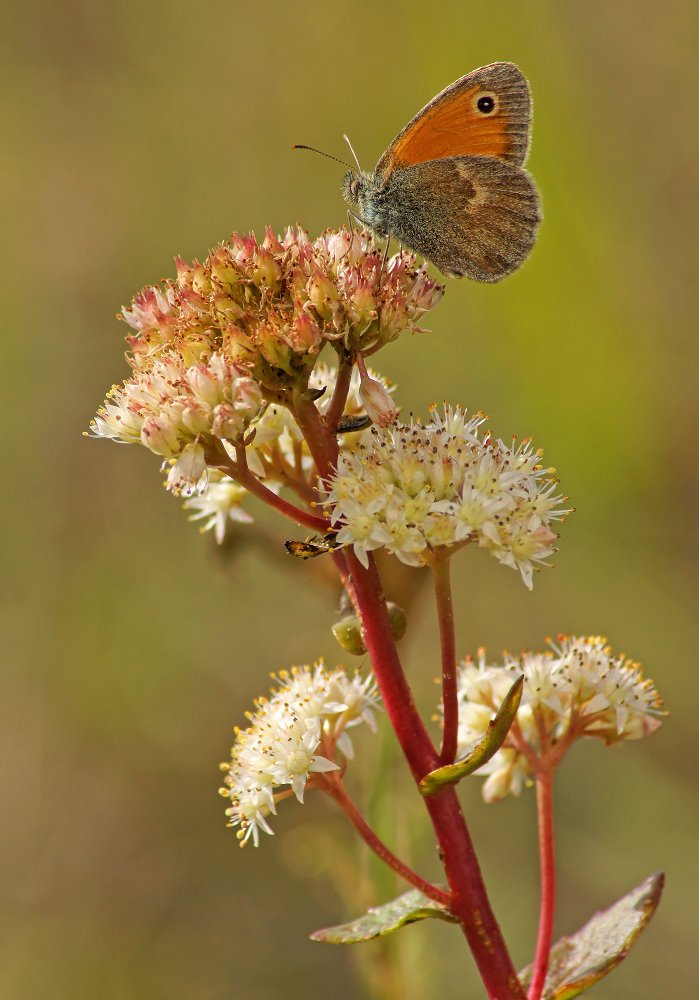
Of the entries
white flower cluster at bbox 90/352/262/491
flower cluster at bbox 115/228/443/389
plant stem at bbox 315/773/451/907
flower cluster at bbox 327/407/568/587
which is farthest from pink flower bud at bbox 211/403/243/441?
plant stem at bbox 315/773/451/907

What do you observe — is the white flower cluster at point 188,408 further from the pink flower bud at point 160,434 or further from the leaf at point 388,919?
the leaf at point 388,919

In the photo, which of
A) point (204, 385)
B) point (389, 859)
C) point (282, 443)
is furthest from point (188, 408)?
point (389, 859)

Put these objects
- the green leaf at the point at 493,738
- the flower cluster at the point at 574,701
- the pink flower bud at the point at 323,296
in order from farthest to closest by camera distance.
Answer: the flower cluster at the point at 574,701
the pink flower bud at the point at 323,296
the green leaf at the point at 493,738

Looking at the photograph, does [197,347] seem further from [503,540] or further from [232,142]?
[232,142]

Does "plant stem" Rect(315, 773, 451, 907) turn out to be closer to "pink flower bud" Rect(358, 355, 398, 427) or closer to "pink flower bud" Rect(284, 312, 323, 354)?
"pink flower bud" Rect(358, 355, 398, 427)

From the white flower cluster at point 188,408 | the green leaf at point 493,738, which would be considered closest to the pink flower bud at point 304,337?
the white flower cluster at point 188,408
